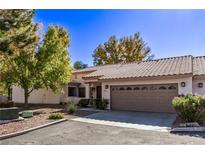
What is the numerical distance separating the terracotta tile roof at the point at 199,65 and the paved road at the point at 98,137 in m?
7.38

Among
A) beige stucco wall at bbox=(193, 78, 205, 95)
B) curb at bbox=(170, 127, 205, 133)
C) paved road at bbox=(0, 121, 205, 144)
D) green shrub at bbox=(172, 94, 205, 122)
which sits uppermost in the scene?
beige stucco wall at bbox=(193, 78, 205, 95)

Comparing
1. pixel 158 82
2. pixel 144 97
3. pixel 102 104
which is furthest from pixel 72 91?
pixel 158 82

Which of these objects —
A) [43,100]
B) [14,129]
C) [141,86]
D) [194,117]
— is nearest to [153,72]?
[141,86]

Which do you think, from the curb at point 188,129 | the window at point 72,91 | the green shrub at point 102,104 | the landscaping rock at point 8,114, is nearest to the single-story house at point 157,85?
the green shrub at point 102,104

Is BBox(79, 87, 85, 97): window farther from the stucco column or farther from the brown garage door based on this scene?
the brown garage door

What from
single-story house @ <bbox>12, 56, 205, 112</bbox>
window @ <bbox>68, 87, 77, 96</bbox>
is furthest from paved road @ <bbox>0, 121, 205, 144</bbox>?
window @ <bbox>68, 87, 77, 96</bbox>

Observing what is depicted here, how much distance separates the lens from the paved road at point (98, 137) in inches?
291

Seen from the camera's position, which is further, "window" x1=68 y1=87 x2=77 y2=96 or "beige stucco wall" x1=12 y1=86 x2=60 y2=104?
"beige stucco wall" x1=12 y1=86 x2=60 y2=104

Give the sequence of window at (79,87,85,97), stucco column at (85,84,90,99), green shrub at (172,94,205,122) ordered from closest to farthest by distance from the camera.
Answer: green shrub at (172,94,205,122), stucco column at (85,84,90,99), window at (79,87,85,97)

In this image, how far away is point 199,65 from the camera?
620 inches

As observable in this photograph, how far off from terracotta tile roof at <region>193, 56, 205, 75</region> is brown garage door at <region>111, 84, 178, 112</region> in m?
1.89

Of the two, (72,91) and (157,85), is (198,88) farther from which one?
(72,91)

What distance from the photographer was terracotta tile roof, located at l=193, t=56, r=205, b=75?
14070 mm
